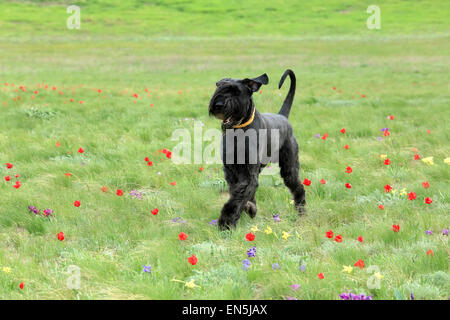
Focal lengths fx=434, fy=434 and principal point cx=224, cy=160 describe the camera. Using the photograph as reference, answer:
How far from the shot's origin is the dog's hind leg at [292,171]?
19.7ft

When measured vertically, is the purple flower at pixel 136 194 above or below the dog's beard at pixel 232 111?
below

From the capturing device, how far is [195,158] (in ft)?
26.6

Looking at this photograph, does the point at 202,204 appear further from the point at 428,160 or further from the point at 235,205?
the point at 428,160

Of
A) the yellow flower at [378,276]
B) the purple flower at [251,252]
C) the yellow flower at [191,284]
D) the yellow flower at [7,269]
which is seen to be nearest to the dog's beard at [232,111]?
the purple flower at [251,252]

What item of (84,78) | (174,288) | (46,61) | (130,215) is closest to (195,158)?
(130,215)

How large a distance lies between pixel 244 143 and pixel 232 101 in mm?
634

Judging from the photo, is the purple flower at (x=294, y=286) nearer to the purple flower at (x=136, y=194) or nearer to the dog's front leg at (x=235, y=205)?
the dog's front leg at (x=235, y=205)

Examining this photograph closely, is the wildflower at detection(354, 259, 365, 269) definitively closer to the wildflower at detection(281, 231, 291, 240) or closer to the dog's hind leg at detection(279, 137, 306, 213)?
the wildflower at detection(281, 231, 291, 240)

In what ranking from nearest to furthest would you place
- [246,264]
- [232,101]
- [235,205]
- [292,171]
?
[246,264] → [232,101] → [235,205] → [292,171]

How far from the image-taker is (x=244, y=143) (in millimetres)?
5301

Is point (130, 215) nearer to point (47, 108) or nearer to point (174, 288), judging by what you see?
point (174, 288)

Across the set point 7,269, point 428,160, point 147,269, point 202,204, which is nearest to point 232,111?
point 202,204

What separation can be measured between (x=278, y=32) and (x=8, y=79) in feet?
162
